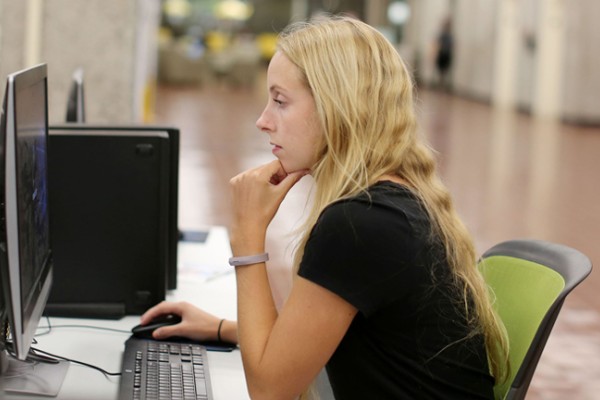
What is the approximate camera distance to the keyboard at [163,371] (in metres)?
1.90

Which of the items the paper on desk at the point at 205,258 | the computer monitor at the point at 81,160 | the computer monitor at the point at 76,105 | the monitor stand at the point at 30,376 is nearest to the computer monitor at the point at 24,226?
the monitor stand at the point at 30,376

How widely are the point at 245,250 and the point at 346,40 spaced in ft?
1.44

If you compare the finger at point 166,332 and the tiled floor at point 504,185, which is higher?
the finger at point 166,332

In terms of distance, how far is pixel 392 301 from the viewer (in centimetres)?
180

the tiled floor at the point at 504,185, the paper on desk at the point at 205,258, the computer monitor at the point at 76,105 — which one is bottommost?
the tiled floor at the point at 504,185

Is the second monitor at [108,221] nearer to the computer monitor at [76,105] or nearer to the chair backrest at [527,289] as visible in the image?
the computer monitor at [76,105]

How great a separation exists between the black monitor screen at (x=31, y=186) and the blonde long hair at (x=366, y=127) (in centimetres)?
48

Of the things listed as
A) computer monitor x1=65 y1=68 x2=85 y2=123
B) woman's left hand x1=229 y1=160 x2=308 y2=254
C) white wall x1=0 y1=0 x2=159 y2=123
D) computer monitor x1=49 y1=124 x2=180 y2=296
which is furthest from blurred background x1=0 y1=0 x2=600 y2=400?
computer monitor x1=65 y1=68 x2=85 y2=123

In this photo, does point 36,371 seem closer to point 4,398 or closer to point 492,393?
point 4,398

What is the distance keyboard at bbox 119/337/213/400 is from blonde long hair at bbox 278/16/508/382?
327 mm

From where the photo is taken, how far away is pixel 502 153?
12.5 metres

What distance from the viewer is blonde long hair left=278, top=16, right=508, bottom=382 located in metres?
1.83

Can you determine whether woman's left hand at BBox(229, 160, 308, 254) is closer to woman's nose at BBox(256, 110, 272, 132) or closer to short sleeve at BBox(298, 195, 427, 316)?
woman's nose at BBox(256, 110, 272, 132)

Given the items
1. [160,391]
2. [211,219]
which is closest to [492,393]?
[160,391]
